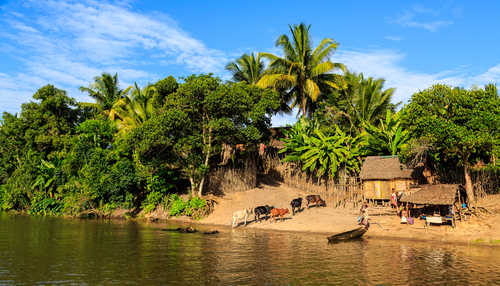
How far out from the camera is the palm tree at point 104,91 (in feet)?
152

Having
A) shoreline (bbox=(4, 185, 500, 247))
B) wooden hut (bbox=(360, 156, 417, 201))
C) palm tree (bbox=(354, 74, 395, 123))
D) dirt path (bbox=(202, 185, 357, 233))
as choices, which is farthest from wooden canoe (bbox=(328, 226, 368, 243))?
palm tree (bbox=(354, 74, 395, 123))

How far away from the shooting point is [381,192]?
25.0m

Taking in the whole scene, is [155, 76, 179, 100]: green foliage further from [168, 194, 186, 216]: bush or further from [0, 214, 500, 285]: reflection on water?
[0, 214, 500, 285]: reflection on water

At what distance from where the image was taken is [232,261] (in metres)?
13.7

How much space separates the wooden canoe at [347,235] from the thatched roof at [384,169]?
22.4ft

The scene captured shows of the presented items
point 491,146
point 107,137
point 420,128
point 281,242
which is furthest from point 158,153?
point 491,146

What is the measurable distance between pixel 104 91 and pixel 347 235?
37.4 meters

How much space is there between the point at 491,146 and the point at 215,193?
1835 cm

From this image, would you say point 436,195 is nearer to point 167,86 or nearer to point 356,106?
point 356,106

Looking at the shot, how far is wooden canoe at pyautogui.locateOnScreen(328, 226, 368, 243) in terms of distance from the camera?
17.9m

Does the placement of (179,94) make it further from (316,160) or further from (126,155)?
(316,160)

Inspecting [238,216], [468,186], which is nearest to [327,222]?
[238,216]

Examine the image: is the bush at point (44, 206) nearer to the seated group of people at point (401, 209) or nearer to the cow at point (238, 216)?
the cow at point (238, 216)

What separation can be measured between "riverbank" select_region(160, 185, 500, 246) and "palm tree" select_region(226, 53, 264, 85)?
1383 centimetres
